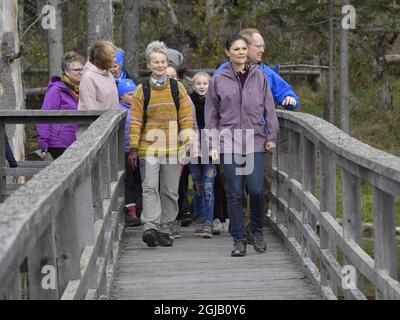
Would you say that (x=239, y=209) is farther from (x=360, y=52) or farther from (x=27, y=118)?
(x=360, y=52)

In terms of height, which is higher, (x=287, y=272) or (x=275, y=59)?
(x=275, y=59)

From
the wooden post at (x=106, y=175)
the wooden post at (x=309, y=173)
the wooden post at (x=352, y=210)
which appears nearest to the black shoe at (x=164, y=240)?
the wooden post at (x=106, y=175)

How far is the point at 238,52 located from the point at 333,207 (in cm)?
170

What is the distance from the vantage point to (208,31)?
26484 mm

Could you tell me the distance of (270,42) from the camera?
Answer: 26.4 metres

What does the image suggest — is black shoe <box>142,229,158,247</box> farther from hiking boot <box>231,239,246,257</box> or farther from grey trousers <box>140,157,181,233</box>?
hiking boot <box>231,239,246,257</box>

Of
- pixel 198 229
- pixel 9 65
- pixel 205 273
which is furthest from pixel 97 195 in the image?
pixel 9 65

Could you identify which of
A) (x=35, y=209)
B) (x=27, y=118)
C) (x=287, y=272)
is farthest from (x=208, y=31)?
(x=35, y=209)

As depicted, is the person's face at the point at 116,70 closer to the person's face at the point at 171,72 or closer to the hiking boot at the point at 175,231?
the person's face at the point at 171,72

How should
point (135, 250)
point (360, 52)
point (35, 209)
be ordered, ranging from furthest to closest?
point (360, 52)
point (135, 250)
point (35, 209)

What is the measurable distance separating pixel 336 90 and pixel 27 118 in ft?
55.9

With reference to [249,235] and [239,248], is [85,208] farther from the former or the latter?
Result: [249,235]

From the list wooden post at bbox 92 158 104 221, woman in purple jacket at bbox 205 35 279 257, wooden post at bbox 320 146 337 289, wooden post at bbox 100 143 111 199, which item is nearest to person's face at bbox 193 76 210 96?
woman in purple jacket at bbox 205 35 279 257

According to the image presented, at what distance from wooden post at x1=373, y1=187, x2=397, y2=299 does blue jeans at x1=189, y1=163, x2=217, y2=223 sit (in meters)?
4.09
